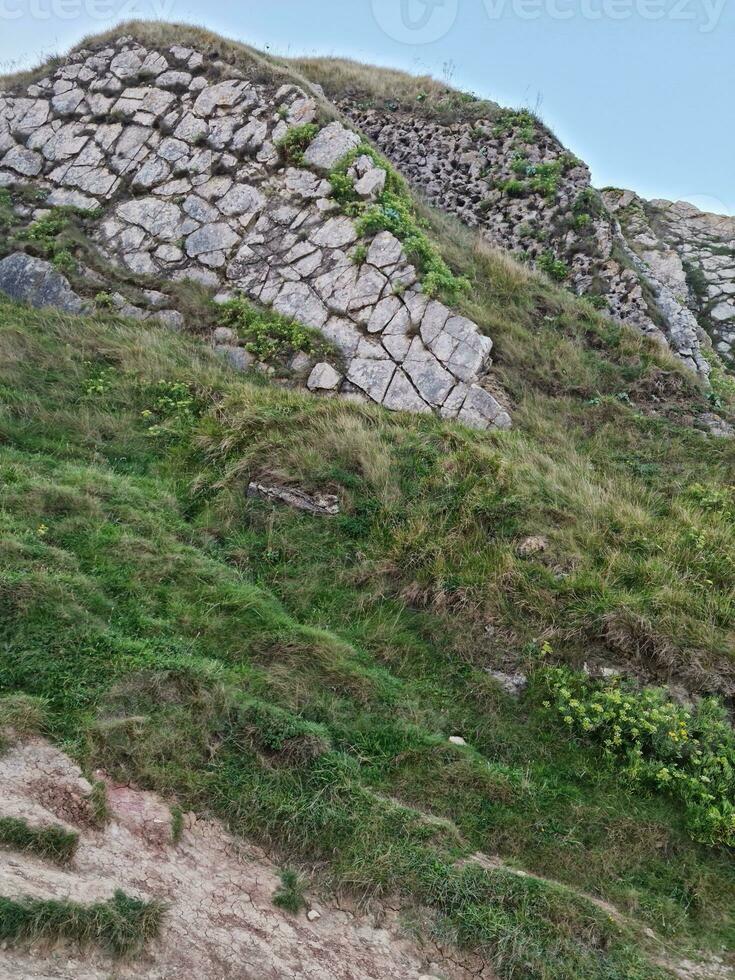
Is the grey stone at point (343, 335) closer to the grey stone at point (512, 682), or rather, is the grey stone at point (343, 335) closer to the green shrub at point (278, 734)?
the grey stone at point (512, 682)

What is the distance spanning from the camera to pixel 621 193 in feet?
71.3

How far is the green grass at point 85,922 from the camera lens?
11.0 feet

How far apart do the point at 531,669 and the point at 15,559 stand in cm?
448

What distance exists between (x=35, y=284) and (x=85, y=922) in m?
11.4

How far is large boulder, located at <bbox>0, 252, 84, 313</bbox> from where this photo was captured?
1212 centimetres

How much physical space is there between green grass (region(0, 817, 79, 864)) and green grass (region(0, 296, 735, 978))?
675 mm

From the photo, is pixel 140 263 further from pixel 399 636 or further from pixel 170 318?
pixel 399 636

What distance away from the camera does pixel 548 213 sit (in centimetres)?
1564

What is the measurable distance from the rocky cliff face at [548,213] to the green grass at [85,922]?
12984 mm

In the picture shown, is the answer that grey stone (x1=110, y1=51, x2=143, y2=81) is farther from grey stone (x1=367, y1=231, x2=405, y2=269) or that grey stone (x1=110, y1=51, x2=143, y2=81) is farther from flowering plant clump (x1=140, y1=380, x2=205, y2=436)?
flowering plant clump (x1=140, y1=380, x2=205, y2=436)

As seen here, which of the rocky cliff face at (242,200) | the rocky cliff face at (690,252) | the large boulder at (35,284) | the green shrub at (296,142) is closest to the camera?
the rocky cliff face at (242,200)

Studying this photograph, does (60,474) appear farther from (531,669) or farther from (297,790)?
(531,669)

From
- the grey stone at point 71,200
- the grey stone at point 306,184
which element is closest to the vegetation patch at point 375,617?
the grey stone at point 306,184

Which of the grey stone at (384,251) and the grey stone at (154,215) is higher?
the grey stone at (384,251)
